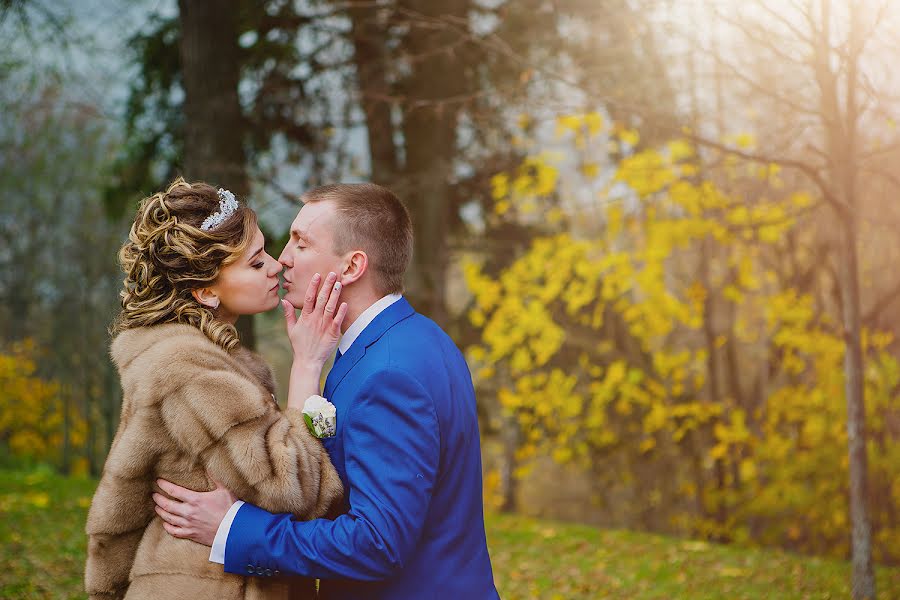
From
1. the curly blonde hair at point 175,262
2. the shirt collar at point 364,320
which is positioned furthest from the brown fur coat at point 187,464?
the shirt collar at point 364,320

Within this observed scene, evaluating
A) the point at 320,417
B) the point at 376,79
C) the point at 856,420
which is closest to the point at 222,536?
the point at 320,417

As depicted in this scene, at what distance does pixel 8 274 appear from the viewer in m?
19.9

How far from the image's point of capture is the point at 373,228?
2.40 meters

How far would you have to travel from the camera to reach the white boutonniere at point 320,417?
2.28 meters

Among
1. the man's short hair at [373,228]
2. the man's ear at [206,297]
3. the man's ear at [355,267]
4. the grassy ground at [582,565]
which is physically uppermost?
the man's short hair at [373,228]

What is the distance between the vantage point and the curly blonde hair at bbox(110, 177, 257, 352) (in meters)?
2.49

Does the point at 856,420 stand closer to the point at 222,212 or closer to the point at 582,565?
the point at 582,565

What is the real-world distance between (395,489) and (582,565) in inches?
240

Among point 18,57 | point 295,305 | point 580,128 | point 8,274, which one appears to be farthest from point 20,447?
point 295,305

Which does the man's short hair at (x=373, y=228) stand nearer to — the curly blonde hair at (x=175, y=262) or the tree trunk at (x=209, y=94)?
the curly blonde hair at (x=175, y=262)

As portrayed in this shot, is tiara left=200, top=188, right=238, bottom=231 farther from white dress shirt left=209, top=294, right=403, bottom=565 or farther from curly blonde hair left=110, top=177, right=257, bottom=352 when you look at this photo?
white dress shirt left=209, top=294, right=403, bottom=565

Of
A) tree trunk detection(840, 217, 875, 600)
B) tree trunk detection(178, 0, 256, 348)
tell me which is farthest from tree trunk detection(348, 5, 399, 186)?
tree trunk detection(840, 217, 875, 600)

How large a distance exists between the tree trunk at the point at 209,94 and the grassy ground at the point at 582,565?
2576 mm

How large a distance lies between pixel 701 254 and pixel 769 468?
2.90 metres
